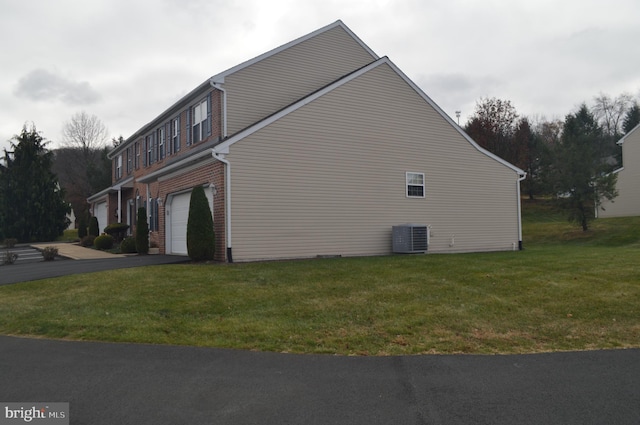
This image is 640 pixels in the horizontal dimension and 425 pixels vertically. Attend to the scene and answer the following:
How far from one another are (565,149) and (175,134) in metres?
22.6

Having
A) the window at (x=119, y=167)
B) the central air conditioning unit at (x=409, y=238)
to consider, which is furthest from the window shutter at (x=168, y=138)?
the window at (x=119, y=167)

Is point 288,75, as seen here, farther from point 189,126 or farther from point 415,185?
point 415,185

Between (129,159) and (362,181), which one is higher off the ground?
(129,159)

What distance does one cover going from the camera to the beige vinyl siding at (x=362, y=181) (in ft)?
46.6

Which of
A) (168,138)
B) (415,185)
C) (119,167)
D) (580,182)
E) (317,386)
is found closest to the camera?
(317,386)

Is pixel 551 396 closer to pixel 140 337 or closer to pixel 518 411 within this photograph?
pixel 518 411

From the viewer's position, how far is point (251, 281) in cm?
1027

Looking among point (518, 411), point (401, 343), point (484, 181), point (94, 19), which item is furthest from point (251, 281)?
point (484, 181)

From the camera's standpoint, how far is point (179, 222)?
56.0 ft

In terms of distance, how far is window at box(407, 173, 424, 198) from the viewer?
679 inches

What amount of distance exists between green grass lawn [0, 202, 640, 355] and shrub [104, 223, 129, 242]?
1372cm

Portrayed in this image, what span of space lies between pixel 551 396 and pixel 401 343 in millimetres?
2059

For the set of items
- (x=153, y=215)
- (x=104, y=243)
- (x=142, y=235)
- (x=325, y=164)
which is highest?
(x=325, y=164)

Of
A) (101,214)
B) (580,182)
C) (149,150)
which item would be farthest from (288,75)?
(101,214)
